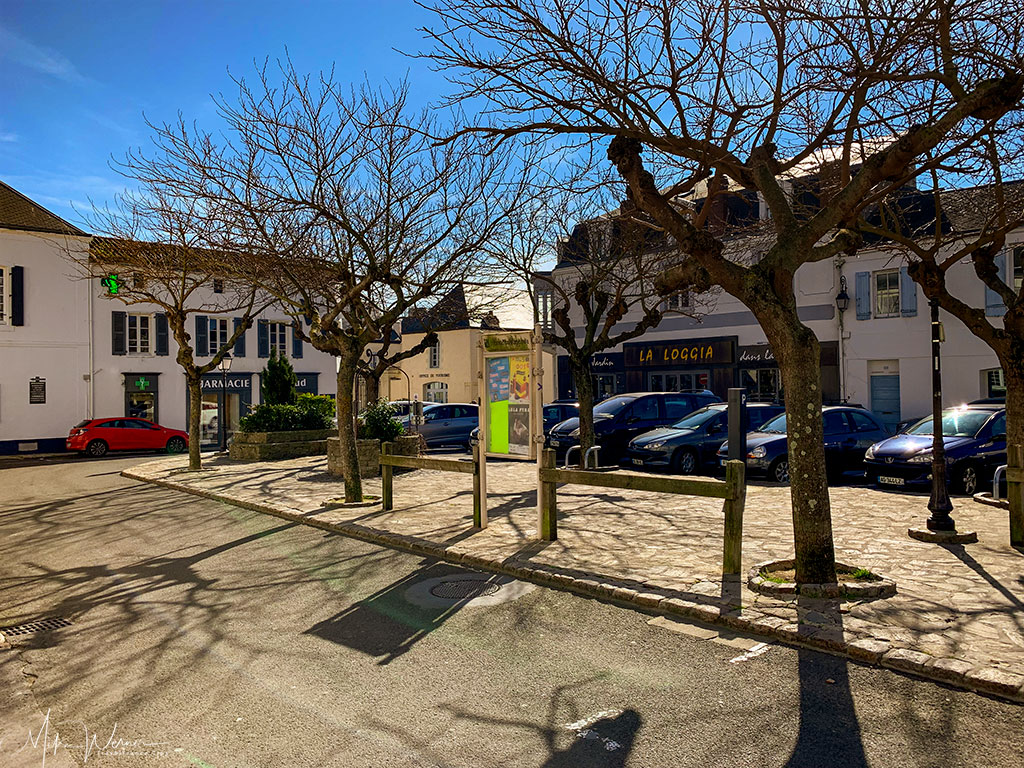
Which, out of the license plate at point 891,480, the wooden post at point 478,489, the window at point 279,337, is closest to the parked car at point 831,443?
the license plate at point 891,480

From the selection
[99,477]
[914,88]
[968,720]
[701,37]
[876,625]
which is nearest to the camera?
[968,720]

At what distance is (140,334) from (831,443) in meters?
28.0

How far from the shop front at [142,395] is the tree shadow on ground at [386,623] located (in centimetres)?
2903

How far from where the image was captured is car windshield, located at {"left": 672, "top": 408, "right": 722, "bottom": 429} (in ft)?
56.3

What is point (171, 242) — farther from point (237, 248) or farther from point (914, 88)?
point (914, 88)

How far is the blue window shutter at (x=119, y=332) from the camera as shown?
32.8 m

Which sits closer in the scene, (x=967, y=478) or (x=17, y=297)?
(x=967, y=478)

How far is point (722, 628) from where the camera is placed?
6.27 m

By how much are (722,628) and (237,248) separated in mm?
11398

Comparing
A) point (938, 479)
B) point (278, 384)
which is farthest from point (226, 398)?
point (938, 479)

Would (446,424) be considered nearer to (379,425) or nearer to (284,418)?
(284,418)

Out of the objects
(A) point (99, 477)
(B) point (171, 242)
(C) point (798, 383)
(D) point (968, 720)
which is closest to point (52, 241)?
(A) point (99, 477)

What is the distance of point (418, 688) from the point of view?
5.15 m

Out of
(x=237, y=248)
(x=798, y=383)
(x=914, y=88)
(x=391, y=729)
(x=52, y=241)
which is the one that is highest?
(x=52, y=241)
